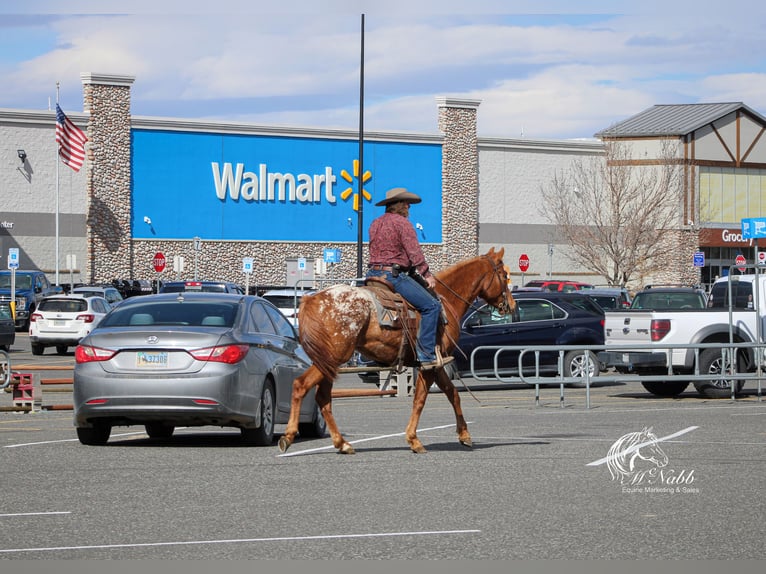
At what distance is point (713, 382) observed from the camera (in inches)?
893

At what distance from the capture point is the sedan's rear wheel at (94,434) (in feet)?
45.3

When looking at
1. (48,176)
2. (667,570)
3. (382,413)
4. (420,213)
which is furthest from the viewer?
(420,213)

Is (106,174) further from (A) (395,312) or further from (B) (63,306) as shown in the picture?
(A) (395,312)

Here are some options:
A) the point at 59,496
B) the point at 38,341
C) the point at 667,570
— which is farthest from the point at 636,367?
the point at 38,341

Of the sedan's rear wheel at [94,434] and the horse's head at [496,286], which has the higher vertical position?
the horse's head at [496,286]

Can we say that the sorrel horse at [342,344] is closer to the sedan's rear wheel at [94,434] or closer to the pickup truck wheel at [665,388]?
the sedan's rear wheel at [94,434]

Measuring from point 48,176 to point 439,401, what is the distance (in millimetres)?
47820

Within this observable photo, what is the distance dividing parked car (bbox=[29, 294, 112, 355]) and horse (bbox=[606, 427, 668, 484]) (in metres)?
25.5

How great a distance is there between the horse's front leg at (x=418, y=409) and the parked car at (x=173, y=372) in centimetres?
158

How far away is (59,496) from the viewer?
10.2 m

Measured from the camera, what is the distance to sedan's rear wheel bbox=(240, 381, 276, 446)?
1387cm

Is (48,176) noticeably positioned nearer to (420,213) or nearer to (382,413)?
(420,213)

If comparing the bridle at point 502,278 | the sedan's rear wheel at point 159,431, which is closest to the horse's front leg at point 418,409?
the bridle at point 502,278

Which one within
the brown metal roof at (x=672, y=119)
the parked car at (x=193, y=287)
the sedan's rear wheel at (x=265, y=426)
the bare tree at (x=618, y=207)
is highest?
the brown metal roof at (x=672, y=119)
